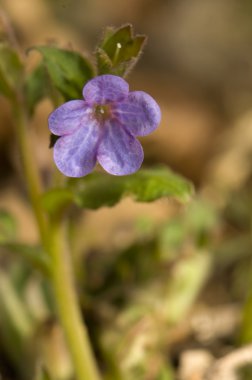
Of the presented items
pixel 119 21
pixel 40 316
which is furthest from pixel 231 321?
pixel 119 21

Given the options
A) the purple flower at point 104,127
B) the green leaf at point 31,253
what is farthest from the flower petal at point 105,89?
the green leaf at point 31,253

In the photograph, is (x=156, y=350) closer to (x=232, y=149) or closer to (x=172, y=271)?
(x=172, y=271)

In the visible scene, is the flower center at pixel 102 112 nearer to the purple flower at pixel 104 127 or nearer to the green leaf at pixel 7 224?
the purple flower at pixel 104 127

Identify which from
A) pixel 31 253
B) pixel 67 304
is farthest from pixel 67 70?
pixel 67 304

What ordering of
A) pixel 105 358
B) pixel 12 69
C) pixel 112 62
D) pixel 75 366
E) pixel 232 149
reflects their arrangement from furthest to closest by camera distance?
pixel 232 149 → pixel 105 358 → pixel 75 366 → pixel 12 69 → pixel 112 62

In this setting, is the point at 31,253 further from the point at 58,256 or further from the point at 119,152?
the point at 119,152
